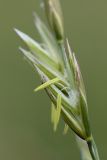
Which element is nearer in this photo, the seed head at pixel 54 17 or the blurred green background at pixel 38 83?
the seed head at pixel 54 17

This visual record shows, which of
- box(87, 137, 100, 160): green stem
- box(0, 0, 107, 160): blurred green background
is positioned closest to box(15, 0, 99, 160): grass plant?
box(87, 137, 100, 160): green stem

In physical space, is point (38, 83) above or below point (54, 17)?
above

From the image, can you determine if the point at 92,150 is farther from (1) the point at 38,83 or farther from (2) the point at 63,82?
(1) the point at 38,83

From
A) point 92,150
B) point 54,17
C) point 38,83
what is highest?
point 38,83

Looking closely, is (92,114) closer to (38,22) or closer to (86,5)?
(86,5)

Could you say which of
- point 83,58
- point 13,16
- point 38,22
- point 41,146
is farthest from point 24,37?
point 13,16

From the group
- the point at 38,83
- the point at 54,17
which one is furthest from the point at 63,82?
the point at 38,83

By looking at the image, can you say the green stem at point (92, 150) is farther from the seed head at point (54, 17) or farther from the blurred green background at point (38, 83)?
the blurred green background at point (38, 83)

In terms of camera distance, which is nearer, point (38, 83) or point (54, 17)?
point (54, 17)

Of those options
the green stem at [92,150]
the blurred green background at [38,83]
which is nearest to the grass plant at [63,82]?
the green stem at [92,150]
